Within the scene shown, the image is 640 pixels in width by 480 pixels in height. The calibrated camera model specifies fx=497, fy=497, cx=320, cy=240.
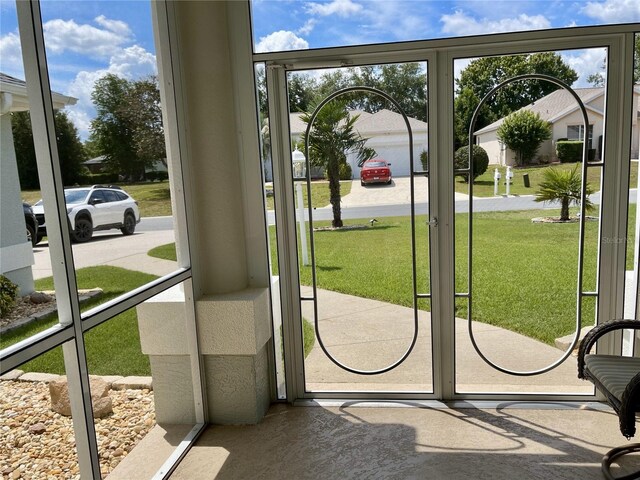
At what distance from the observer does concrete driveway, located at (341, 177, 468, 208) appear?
118 inches

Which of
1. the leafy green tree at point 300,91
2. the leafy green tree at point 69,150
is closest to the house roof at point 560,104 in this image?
the leafy green tree at point 300,91

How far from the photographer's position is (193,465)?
8.58ft

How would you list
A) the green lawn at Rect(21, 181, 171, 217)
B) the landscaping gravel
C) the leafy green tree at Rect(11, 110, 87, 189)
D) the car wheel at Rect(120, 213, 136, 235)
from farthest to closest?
the green lawn at Rect(21, 181, 171, 217), the car wheel at Rect(120, 213, 136, 235), the landscaping gravel, the leafy green tree at Rect(11, 110, 87, 189)

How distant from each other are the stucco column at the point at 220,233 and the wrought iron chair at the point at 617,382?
1.74 m

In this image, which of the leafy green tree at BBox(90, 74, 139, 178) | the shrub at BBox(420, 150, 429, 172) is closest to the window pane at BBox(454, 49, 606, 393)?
the shrub at BBox(420, 150, 429, 172)

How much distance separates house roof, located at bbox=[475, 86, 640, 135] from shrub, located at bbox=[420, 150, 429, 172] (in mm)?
426

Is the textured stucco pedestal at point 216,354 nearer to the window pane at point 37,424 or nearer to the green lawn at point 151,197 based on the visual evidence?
the green lawn at point 151,197

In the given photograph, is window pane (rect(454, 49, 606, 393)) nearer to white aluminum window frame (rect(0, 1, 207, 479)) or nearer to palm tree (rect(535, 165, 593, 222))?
palm tree (rect(535, 165, 593, 222))

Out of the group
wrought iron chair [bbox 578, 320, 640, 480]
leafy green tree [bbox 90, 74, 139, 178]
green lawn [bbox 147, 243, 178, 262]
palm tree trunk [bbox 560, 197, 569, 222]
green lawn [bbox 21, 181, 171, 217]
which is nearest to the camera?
wrought iron chair [bbox 578, 320, 640, 480]

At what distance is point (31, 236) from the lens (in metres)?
1.66

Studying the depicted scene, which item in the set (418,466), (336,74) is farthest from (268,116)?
(418,466)

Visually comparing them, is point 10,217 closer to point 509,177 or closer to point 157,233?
point 157,233

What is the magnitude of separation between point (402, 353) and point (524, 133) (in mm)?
1530

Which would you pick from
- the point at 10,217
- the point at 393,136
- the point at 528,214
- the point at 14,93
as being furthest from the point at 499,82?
the point at 10,217
